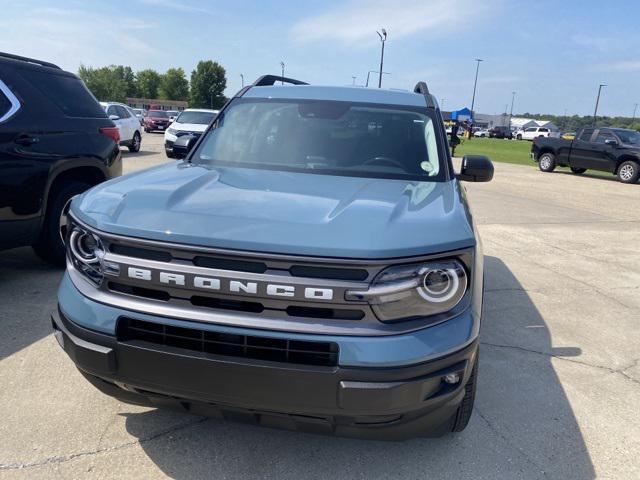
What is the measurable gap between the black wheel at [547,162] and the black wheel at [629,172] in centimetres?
286

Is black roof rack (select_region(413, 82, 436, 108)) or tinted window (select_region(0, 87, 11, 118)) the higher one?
black roof rack (select_region(413, 82, 436, 108))

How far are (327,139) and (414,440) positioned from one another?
1919mm

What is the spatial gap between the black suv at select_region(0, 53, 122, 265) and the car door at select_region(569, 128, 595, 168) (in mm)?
17990

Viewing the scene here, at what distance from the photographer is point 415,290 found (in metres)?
2.00

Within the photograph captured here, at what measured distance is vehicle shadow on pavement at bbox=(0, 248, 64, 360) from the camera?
3662 millimetres

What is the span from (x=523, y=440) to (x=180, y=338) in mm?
1917

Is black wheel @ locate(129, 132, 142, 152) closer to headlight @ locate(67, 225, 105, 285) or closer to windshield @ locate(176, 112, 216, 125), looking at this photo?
windshield @ locate(176, 112, 216, 125)

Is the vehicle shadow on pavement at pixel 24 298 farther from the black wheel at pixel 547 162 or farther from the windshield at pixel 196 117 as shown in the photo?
the black wheel at pixel 547 162

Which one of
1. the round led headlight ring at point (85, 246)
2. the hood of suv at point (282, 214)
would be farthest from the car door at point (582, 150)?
the round led headlight ring at point (85, 246)

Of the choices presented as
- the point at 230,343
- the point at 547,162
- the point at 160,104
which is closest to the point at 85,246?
the point at 230,343

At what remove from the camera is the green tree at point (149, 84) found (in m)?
132

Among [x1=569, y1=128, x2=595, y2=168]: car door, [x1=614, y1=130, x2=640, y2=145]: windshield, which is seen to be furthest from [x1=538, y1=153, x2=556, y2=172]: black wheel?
[x1=614, y1=130, x2=640, y2=145]: windshield

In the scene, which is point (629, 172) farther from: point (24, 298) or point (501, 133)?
point (501, 133)

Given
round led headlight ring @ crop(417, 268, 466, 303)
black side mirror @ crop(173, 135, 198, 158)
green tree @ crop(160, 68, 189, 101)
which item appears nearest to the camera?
round led headlight ring @ crop(417, 268, 466, 303)
